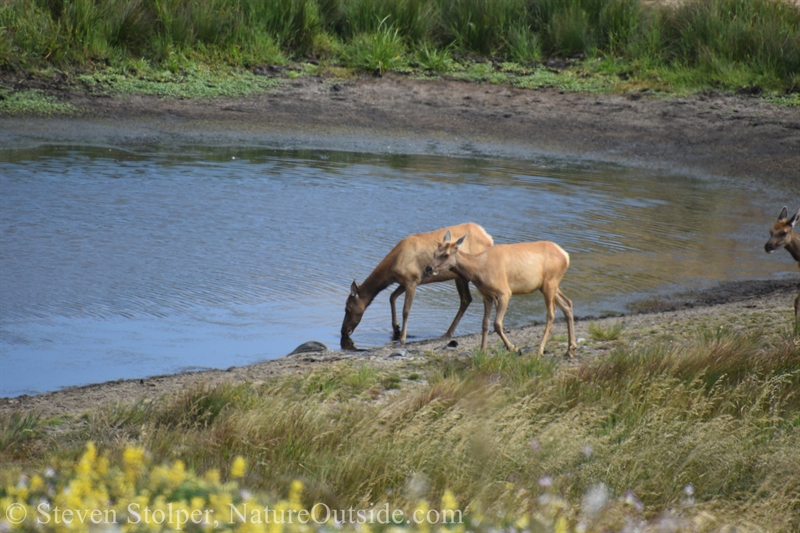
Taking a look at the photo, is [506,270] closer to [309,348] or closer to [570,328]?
[570,328]

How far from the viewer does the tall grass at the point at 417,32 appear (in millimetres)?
21078

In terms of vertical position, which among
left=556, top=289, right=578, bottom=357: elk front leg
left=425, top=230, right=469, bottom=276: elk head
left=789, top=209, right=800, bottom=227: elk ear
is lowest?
left=556, top=289, right=578, bottom=357: elk front leg

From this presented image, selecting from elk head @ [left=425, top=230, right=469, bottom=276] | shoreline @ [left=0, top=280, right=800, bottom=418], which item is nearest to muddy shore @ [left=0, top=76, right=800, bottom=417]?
shoreline @ [left=0, top=280, right=800, bottom=418]

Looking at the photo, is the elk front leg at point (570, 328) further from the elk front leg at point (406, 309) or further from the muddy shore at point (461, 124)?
the muddy shore at point (461, 124)

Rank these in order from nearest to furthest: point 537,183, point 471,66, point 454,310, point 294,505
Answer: point 294,505 → point 454,310 → point 537,183 → point 471,66

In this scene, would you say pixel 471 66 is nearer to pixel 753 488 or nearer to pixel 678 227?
pixel 678 227

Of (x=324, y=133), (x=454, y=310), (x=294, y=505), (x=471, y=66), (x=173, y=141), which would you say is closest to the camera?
(x=294, y=505)

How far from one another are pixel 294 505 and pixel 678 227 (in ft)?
38.4

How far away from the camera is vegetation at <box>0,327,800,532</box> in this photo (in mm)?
4789

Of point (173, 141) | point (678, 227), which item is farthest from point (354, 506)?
point (173, 141)

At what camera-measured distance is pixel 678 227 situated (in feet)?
47.4

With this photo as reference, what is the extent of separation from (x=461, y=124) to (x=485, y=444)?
620 inches

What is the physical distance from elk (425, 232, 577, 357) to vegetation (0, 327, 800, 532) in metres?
1.08

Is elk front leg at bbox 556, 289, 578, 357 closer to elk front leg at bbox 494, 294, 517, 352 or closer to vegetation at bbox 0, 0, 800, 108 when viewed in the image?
elk front leg at bbox 494, 294, 517, 352
